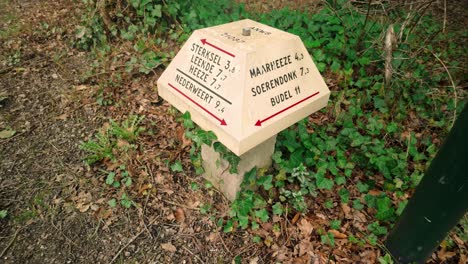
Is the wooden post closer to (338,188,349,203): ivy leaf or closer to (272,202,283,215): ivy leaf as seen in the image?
(338,188,349,203): ivy leaf

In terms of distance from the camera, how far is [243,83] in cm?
168

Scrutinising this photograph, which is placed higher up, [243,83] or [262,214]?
[243,83]

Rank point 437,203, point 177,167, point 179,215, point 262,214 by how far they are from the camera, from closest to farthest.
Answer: point 437,203 < point 262,214 < point 179,215 < point 177,167

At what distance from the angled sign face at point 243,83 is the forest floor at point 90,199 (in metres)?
0.87

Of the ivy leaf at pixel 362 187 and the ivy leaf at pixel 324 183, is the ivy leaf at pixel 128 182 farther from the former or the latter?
the ivy leaf at pixel 362 187

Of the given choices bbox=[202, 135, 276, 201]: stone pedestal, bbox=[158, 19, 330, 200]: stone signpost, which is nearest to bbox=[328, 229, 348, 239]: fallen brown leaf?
bbox=[202, 135, 276, 201]: stone pedestal

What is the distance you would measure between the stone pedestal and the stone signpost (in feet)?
0.22

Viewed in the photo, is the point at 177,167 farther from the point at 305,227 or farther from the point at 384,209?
the point at 384,209

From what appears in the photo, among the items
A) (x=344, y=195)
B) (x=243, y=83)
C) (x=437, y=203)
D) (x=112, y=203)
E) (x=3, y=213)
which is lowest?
(x=3, y=213)

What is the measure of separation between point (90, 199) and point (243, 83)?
5.25ft

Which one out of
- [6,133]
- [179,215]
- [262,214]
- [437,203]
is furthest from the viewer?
[6,133]

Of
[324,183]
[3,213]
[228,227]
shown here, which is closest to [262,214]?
[228,227]

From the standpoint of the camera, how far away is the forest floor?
2131mm

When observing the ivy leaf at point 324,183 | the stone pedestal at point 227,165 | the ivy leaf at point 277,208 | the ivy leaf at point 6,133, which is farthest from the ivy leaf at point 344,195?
the ivy leaf at point 6,133
